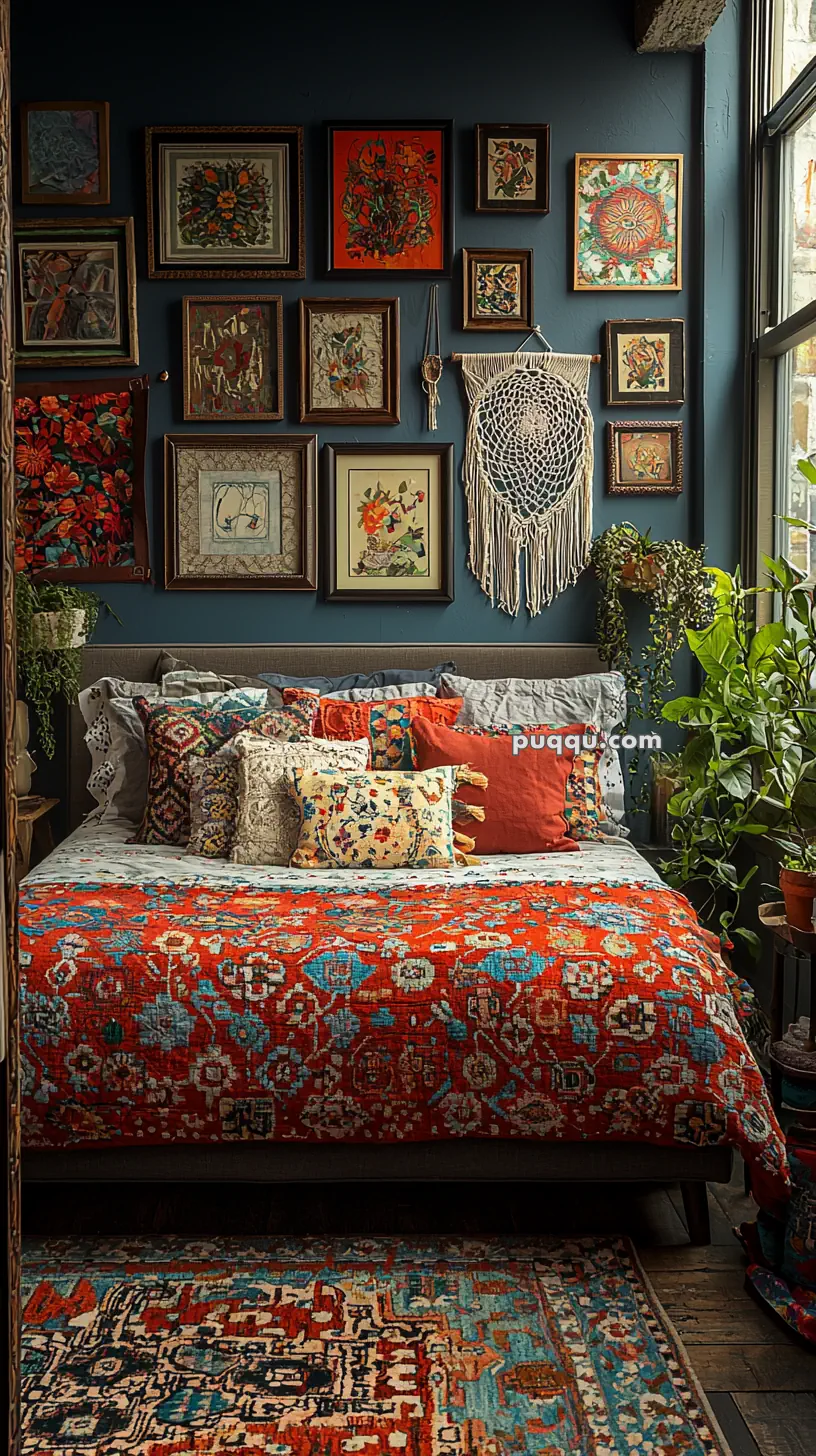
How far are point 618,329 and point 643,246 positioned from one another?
0.29 meters

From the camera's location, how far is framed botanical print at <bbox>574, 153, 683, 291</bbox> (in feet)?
13.5

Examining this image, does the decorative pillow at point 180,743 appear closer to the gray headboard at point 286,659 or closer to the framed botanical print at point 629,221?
the gray headboard at point 286,659

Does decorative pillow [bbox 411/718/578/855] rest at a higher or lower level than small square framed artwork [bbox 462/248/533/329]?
lower

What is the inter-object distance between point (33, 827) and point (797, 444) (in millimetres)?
2768

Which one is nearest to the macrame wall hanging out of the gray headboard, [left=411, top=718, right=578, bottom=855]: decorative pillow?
the gray headboard

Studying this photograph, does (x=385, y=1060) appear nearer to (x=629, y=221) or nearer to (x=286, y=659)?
(x=286, y=659)

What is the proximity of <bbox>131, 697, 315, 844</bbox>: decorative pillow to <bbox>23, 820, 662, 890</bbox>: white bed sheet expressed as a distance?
83 mm

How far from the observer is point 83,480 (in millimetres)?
4184

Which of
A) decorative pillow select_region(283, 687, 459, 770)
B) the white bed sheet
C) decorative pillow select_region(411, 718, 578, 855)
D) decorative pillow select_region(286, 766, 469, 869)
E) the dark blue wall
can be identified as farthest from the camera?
the dark blue wall

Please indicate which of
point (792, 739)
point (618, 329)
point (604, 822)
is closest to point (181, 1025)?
point (604, 822)

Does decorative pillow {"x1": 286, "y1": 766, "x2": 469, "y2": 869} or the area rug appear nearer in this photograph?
the area rug

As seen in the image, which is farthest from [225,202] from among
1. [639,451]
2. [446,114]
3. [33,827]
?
[33,827]

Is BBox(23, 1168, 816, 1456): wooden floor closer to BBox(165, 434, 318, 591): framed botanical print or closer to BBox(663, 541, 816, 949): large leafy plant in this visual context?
BBox(663, 541, 816, 949): large leafy plant

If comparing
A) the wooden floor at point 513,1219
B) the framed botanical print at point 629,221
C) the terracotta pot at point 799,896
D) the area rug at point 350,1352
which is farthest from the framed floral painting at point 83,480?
the terracotta pot at point 799,896
